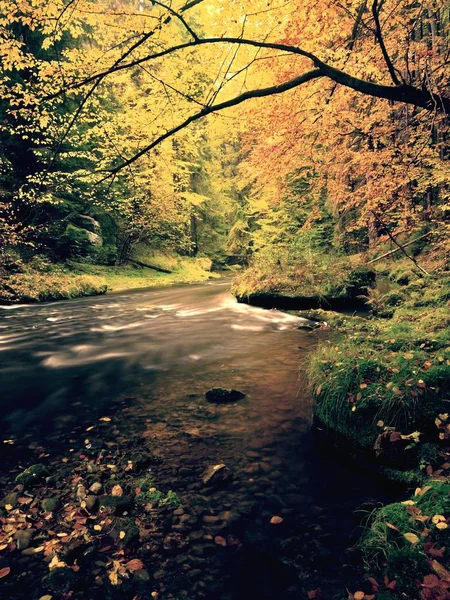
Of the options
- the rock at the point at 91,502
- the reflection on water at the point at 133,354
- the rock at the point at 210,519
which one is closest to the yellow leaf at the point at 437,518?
the rock at the point at 210,519

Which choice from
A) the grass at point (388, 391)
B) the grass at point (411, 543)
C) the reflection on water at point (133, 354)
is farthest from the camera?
the reflection on water at point (133, 354)

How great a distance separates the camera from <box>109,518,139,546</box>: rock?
9.65 feet

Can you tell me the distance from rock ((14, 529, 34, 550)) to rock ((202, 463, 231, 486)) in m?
1.54

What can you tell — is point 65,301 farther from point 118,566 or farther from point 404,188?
point 118,566

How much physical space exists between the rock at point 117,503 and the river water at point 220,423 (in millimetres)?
428

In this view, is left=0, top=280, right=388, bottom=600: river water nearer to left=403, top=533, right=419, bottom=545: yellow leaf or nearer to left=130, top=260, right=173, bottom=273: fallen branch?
left=403, top=533, right=419, bottom=545: yellow leaf

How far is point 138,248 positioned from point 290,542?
85.9ft

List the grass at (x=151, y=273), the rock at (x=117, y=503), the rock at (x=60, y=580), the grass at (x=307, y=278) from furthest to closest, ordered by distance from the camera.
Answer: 1. the grass at (x=151, y=273)
2. the grass at (x=307, y=278)
3. the rock at (x=117, y=503)
4. the rock at (x=60, y=580)

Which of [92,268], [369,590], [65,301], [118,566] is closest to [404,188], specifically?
[369,590]

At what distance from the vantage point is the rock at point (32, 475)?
370cm

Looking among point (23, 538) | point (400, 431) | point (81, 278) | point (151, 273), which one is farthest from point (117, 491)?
point (151, 273)

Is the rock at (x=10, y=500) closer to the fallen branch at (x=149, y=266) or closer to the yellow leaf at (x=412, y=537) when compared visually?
the yellow leaf at (x=412, y=537)

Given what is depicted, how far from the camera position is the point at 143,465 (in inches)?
157

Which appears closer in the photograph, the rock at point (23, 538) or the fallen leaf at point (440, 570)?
the fallen leaf at point (440, 570)
